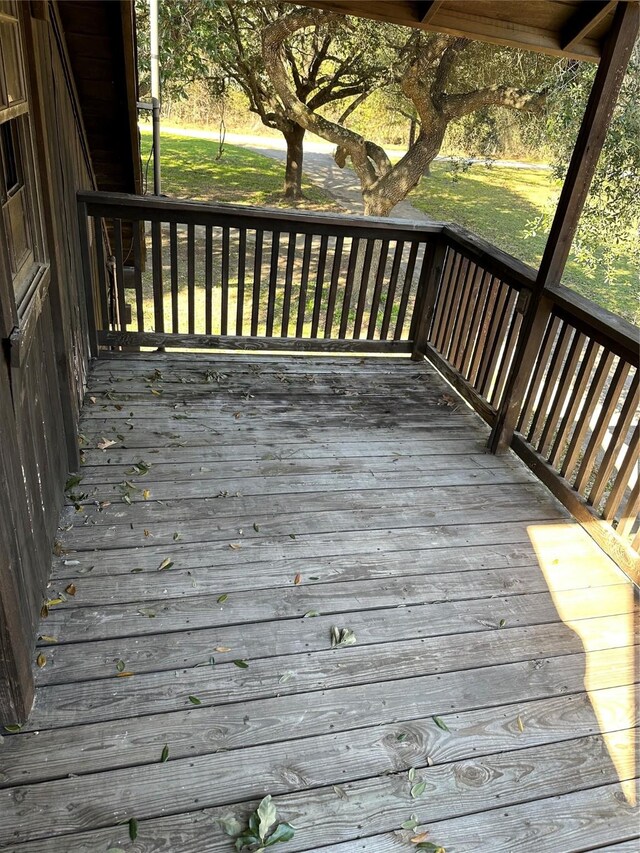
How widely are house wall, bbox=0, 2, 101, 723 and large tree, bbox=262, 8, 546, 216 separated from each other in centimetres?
492

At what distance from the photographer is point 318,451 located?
123 inches

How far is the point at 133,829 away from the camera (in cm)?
145

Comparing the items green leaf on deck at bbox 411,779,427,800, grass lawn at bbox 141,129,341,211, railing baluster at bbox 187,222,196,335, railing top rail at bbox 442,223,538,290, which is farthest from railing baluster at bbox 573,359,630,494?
grass lawn at bbox 141,129,341,211

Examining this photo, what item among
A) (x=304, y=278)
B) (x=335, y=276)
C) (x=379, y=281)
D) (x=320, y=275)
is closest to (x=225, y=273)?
(x=304, y=278)

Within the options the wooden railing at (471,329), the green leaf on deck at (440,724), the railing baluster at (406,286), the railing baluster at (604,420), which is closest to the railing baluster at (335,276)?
the wooden railing at (471,329)

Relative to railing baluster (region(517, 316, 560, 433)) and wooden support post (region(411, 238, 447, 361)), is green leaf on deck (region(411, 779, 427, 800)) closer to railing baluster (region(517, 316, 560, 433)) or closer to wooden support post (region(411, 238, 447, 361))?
railing baluster (region(517, 316, 560, 433))

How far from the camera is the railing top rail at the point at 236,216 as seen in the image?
11.2ft

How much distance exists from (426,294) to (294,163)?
9196mm

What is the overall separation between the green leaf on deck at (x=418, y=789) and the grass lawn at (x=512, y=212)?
20.1 ft

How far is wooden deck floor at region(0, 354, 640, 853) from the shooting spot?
155 centimetres

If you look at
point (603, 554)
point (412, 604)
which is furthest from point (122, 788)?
point (603, 554)

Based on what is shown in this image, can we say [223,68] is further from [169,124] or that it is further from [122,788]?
[169,124]

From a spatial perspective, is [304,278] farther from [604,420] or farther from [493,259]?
[604,420]

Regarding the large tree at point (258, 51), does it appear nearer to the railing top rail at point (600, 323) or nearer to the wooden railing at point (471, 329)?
the wooden railing at point (471, 329)
